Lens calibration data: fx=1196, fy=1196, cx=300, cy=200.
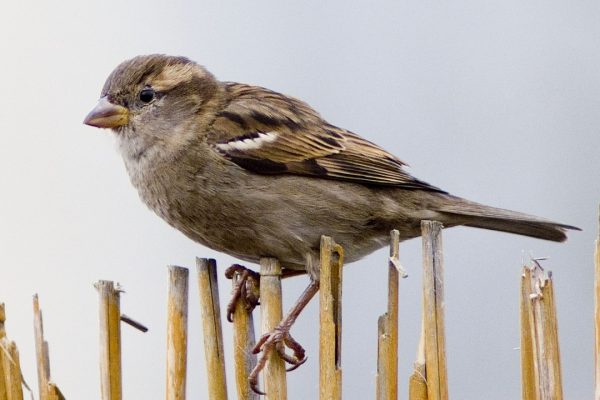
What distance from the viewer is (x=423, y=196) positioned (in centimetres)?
423

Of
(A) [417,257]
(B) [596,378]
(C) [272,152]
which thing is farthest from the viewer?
(A) [417,257]

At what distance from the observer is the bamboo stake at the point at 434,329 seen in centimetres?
269

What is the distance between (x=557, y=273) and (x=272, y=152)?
1876 mm

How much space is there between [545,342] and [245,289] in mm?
1152

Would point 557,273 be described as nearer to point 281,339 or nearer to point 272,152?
point 272,152

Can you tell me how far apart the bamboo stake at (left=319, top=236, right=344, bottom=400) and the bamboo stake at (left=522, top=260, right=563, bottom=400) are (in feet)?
1.47

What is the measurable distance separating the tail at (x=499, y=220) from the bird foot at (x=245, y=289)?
2.86ft

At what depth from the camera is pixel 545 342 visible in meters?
2.64

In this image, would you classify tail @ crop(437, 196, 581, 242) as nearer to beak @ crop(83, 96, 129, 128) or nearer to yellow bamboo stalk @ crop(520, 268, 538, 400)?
beak @ crop(83, 96, 129, 128)

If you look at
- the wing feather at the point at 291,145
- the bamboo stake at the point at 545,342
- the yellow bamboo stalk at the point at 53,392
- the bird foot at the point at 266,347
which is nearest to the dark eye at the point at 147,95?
the wing feather at the point at 291,145

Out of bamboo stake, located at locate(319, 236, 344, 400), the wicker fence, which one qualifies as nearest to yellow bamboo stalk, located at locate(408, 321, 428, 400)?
the wicker fence

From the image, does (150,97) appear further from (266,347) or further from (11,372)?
(11,372)

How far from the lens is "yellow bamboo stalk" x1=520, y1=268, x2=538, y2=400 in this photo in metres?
2.69

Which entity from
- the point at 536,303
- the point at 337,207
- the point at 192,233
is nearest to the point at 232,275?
the point at 192,233
